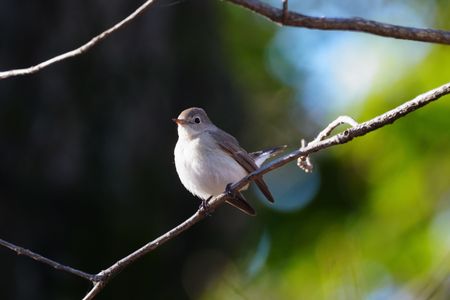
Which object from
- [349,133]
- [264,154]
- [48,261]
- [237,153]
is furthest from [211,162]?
[349,133]

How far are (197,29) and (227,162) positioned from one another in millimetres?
4088

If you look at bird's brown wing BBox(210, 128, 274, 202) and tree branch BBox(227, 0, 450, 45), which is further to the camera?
bird's brown wing BBox(210, 128, 274, 202)

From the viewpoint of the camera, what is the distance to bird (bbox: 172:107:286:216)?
16.4ft

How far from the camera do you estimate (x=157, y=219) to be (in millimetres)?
8172

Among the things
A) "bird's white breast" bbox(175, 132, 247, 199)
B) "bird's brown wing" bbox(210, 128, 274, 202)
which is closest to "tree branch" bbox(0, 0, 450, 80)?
"bird's white breast" bbox(175, 132, 247, 199)

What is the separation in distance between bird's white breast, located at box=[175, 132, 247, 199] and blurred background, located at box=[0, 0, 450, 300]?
30.3 inches

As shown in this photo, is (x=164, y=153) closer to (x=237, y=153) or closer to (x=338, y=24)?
(x=237, y=153)

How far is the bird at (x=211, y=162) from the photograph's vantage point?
197 inches

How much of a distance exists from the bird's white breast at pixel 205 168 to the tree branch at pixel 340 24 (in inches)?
112

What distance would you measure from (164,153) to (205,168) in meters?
3.39

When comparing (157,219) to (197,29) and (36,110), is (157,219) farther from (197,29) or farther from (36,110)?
(197,29)

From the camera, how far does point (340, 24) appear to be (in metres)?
2.17

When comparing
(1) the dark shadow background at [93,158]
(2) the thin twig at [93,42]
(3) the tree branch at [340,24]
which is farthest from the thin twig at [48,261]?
(1) the dark shadow background at [93,158]

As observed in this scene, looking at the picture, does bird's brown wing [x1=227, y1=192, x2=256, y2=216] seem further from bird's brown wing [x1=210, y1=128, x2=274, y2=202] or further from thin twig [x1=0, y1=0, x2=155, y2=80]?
thin twig [x1=0, y1=0, x2=155, y2=80]
